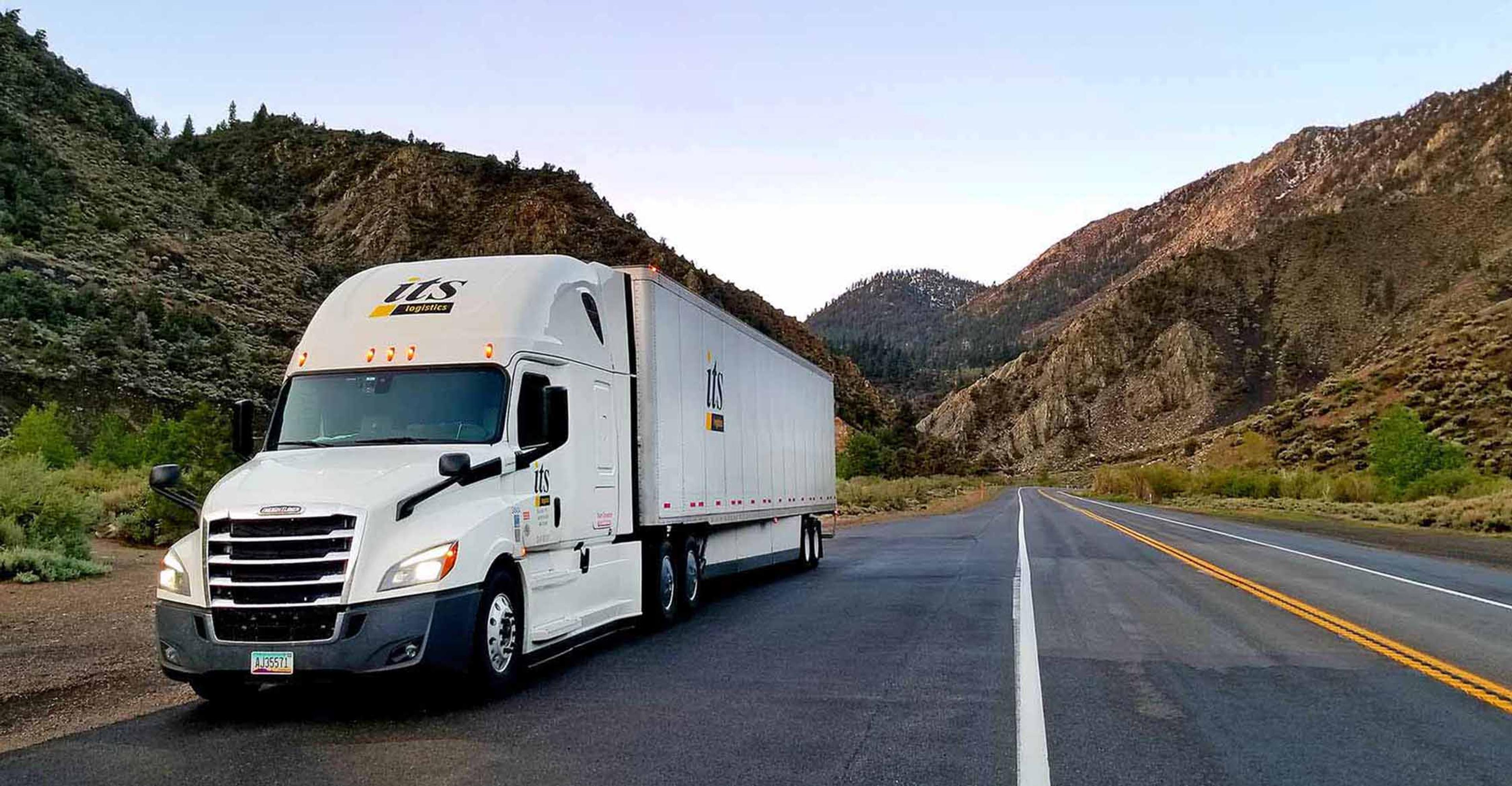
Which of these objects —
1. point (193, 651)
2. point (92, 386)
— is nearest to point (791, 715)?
point (193, 651)

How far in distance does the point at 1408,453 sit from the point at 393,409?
47.0 meters

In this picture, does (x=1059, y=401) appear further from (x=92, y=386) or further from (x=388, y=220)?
(x=92, y=386)

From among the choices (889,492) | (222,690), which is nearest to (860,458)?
(889,492)

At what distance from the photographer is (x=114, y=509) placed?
81.3 feet

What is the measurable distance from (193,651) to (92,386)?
54062 millimetres

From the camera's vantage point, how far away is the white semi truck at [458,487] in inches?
279

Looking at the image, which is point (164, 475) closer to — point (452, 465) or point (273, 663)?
point (273, 663)

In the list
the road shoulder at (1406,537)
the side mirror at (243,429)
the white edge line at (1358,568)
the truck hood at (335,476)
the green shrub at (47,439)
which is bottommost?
the road shoulder at (1406,537)

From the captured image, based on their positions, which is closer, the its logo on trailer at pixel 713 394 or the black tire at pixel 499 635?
the black tire at pixel 499 635

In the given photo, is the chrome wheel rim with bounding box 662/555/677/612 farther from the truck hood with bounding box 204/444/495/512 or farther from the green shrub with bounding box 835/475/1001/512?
the green shrub with bounding box 835/475/1001/512

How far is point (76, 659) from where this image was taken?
395 inches

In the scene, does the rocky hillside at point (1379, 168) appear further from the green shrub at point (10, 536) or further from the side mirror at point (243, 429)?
the side mirror at point (243, 429)

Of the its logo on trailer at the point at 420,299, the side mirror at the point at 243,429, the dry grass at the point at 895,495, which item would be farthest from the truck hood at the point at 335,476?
the dry grass at the point at 895,495

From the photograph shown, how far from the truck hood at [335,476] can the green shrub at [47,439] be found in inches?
1257
